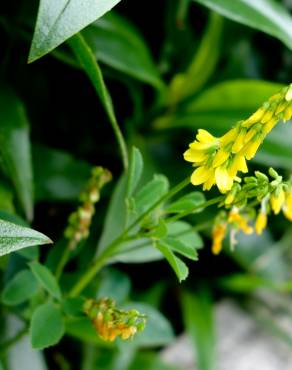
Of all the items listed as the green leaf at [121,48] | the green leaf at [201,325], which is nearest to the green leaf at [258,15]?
the green leaf at [121,48]

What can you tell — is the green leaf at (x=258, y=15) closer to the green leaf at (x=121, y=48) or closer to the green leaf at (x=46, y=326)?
the green leaf at (x=121, y=48)

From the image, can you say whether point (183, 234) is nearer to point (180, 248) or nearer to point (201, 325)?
point (180, 248)

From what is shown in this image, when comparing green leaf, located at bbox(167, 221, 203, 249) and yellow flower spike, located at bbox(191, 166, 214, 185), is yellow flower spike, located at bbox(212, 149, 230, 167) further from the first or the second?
green leaf, located at bbox(167, 221, 203, 249)

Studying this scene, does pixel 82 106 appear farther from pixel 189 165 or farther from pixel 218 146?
pixel 218 146

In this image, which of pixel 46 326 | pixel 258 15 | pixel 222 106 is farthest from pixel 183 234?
pixel 222 106

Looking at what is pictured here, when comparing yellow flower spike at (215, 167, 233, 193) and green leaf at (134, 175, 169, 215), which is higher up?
yellow flower spike at (215, 167, 233, 193)

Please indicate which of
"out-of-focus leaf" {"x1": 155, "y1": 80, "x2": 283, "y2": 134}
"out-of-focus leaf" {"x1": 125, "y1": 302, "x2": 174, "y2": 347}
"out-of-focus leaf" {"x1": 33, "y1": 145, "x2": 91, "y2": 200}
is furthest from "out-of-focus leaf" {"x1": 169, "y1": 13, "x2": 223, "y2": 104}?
"out-of-focus leaf" {"x1": 125, "y1": 302, "x2": 174, "y2": 347}
